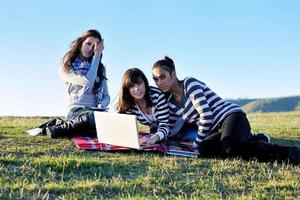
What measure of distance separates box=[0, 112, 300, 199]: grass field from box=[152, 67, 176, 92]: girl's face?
124cm

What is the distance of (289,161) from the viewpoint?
814cm

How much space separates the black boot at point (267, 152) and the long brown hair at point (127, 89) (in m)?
2.21

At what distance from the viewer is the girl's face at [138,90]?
972 cm

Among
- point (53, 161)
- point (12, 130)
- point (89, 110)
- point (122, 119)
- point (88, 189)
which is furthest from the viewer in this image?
point (12, 130)

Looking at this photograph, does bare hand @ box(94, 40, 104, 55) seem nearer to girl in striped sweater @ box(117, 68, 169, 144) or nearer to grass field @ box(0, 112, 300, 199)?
girl in striped sweater @ box(117, 68, 169, 144)

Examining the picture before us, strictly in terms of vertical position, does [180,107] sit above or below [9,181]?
above

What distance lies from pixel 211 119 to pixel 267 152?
4.06ft

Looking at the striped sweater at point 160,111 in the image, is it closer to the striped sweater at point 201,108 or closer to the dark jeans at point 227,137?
the striped sweater at point 201,108

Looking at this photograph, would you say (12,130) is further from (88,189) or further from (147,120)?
(88,189)

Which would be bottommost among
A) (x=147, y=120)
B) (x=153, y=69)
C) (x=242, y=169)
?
(x=242, y=169)

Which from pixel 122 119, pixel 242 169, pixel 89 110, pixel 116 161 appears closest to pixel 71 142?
pixel 89 110

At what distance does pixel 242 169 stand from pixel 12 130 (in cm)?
710

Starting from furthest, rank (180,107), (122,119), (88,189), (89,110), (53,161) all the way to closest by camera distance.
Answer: (89,110) → (180,107) → (122,119) → (53,161) → (88,189)

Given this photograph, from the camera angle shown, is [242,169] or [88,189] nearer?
[88,189]
